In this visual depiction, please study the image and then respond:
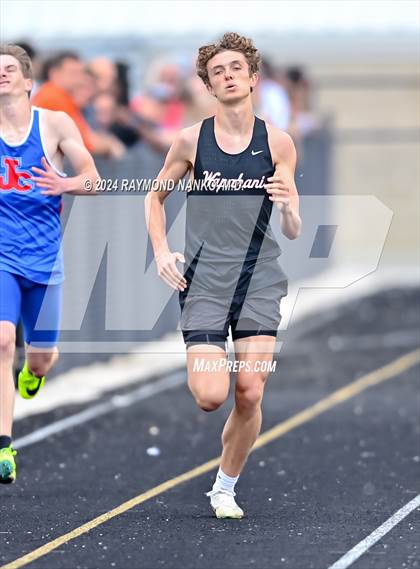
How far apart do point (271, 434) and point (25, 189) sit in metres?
3.21

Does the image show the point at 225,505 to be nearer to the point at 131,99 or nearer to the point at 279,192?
the point at 279,192

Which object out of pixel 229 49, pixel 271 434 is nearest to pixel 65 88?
pixel 271 434

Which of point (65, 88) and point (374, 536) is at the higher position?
point (65, 88)

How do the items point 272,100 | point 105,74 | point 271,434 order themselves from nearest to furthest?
1. point 271,434
2. point 105,74
3. point 272,100

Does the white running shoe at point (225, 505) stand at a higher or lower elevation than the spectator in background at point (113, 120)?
higher

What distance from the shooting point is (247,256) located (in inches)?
302

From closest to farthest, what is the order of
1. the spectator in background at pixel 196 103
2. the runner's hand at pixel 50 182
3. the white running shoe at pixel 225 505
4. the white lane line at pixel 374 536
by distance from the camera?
the white lane line at pixel 374 536 → the white running shoe at pixel 225 505 → the runner's hand at pixel 50 182 → the spectator in background at pixel 196 103

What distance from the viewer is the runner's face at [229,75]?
742 cm

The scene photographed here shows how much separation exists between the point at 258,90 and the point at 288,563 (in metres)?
9.56

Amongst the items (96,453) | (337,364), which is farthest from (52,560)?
(337,364)

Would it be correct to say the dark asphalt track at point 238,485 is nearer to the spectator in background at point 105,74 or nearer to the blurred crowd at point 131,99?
the blurred crowd at point 131,99

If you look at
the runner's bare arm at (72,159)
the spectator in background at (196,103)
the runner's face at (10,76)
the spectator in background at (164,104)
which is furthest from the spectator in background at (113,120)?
the runner's face at (10,76)

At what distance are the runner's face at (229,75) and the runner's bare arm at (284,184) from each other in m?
0.28

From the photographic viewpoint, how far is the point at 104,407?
1168 cm
